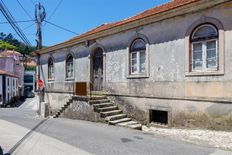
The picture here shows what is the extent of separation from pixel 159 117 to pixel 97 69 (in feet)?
18.7

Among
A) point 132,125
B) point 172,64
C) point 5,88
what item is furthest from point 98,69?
point 5,88

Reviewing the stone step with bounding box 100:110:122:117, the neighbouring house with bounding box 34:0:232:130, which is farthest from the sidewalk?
the stone step with bounding box 100:110:122:117

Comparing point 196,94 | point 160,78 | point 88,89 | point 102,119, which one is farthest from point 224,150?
point 88,89

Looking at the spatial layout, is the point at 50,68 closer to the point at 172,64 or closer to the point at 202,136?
the point at 172,64

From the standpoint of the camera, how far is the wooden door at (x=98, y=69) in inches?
602

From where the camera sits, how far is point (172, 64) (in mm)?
10695

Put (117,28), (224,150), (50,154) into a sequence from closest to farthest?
(50,154) < (224,150) < (117,28)

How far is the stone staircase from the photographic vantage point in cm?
1163

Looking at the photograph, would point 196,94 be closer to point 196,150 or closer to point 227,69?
point 227,69

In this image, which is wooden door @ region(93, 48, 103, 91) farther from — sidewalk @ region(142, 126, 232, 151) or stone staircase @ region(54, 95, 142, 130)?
sidewalk @ region(142, 126, 232, 151)

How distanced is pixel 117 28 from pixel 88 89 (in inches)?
169

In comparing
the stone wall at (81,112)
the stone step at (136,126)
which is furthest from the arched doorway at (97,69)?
the stone step at (136,126)

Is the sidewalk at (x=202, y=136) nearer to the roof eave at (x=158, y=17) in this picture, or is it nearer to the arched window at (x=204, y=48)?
the arched window at (x=204, y=48)

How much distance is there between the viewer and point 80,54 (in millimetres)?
16750
